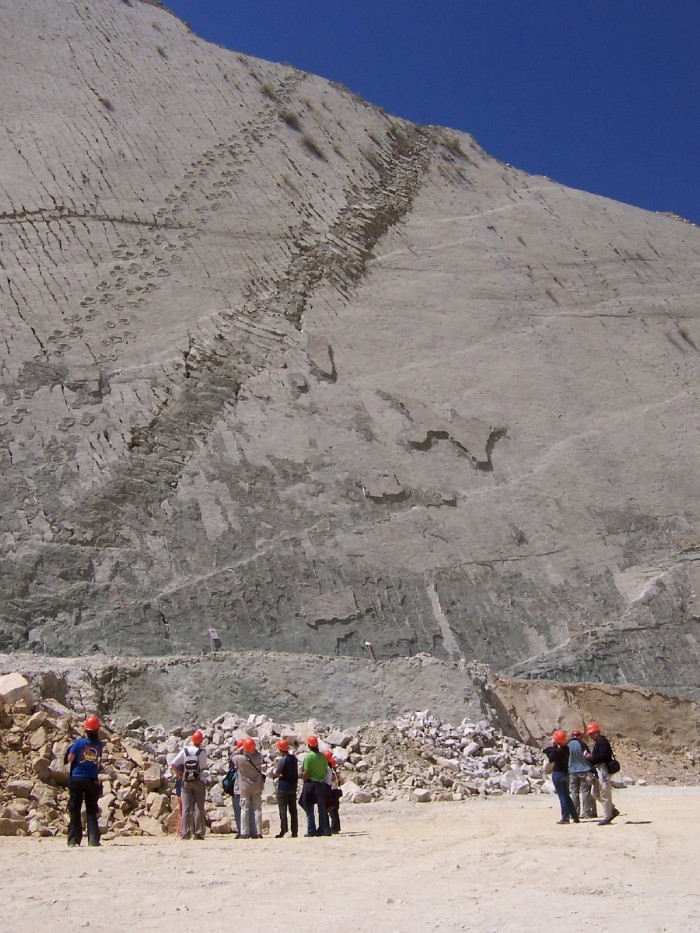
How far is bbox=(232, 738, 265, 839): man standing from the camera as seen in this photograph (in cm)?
721

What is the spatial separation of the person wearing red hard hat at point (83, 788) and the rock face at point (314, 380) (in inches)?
191

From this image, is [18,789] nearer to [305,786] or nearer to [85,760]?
[85,760]

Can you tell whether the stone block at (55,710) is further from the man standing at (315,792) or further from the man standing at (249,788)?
the man standing at (315,792)

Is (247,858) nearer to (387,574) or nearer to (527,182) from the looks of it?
(387,574)

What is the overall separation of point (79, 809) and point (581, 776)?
11.7 ft

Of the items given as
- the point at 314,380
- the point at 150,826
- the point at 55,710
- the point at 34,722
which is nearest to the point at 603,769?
the point at 150,826

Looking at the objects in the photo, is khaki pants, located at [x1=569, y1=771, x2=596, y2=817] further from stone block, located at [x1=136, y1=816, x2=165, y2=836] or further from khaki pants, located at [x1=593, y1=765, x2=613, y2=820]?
stone block, located at [x1=136, y1=816, x2=165, y2=836]

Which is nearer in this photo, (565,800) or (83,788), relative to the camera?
(83,788)

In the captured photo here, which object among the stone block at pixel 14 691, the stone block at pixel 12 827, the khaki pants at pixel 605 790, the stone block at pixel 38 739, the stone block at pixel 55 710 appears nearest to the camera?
the stone block at pixel 12 827

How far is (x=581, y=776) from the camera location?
24.3ft

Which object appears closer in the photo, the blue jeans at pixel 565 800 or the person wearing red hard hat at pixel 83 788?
the person wearing red hard hat at pixel 83 788

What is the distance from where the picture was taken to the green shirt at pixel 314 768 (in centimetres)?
719

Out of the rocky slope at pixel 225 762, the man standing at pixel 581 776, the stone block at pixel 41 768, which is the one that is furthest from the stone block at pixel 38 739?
the man standing at pixel 581 776

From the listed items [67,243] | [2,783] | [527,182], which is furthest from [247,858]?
[527,182]
